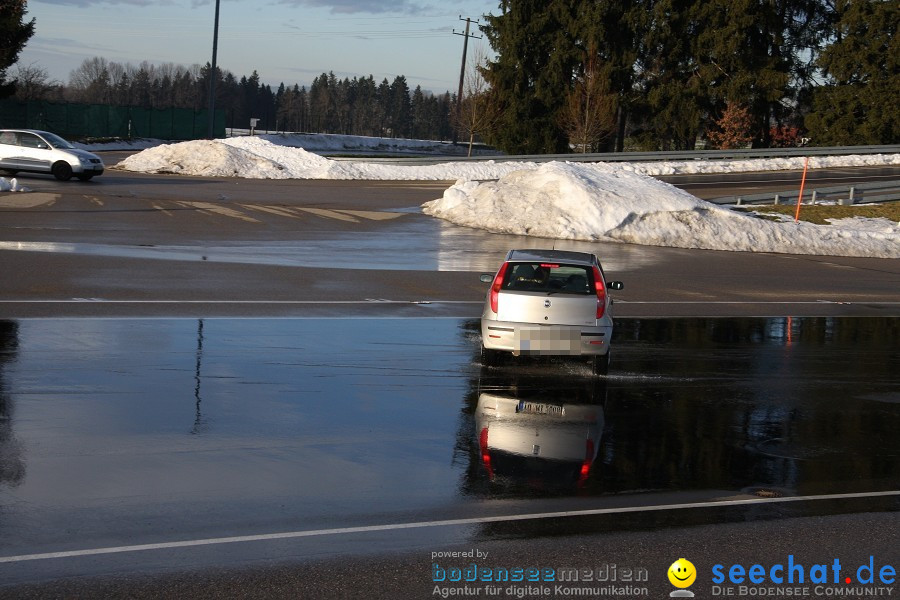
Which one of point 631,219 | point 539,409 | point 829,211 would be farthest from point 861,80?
point 539,409

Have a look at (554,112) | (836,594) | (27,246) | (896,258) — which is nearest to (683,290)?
(896,258)

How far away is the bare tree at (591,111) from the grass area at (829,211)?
31.2 meters

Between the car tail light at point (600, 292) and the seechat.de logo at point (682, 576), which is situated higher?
the car tail light at point (600, 292)

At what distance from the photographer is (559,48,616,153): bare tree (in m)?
65.6

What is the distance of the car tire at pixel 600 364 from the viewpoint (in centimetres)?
1148

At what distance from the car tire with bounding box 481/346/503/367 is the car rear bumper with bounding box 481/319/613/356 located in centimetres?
45

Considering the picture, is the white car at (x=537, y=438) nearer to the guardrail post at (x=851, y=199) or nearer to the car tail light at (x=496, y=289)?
the car tail light at (x=496, y=289)

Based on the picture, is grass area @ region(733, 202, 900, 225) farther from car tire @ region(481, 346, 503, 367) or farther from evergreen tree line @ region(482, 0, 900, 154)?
evergreen tree line @ region(482, 0, 900, 154)

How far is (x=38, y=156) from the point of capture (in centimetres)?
3572

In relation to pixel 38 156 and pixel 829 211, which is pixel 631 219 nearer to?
pixel 829 211

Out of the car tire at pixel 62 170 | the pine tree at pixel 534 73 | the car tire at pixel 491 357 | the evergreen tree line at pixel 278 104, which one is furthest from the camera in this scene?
the evergreen tree line at pixel 278 104

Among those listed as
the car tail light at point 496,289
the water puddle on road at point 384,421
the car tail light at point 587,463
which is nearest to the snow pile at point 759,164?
the water puddle on road at point 384,421

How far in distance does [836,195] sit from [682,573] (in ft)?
116

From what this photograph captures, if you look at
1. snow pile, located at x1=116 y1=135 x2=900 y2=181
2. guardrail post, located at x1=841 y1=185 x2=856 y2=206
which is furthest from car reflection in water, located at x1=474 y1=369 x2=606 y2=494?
snow pile, located at x1=116 y1=135 x2=900 y2=181
